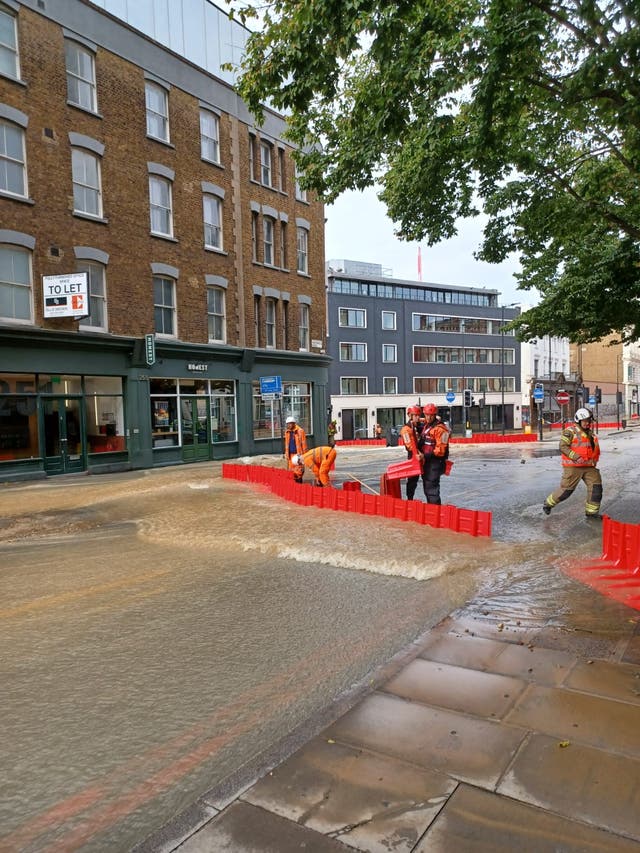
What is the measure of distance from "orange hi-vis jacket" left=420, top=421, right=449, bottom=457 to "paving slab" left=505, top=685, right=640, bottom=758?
6.50 m

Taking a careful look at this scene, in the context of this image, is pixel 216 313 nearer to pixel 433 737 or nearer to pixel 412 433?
pixel 412 433

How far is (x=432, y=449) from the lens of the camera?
10.3 meters

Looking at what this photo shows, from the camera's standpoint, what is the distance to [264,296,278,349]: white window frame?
25.9m

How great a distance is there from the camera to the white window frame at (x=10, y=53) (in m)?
16.6

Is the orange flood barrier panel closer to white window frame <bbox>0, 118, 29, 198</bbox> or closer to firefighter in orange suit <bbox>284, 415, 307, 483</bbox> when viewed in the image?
firefighter in orange suit <bbox>284, 415, 307, 483</bbox>

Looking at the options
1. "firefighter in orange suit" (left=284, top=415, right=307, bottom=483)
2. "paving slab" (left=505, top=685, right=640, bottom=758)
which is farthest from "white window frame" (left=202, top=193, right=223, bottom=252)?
"paving slab" (left=505, top=685, right=640, bottom=758)

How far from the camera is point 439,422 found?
34.3 feet

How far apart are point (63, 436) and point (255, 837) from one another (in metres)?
17.4

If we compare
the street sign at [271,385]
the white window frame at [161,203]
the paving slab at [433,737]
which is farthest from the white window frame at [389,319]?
the paving slab at [433,737]

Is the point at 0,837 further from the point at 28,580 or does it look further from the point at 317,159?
the point at 317,159

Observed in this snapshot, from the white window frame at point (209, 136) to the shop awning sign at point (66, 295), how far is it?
8.56 meters

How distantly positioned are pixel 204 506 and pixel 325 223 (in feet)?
70.0

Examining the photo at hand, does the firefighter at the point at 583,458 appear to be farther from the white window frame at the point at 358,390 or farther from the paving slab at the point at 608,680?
the white window frame at the point at 358,390

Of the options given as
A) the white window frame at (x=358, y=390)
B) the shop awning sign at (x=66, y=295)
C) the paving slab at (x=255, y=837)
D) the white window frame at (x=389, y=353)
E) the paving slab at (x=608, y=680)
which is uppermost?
the white window frame at (x=389, y=353)
